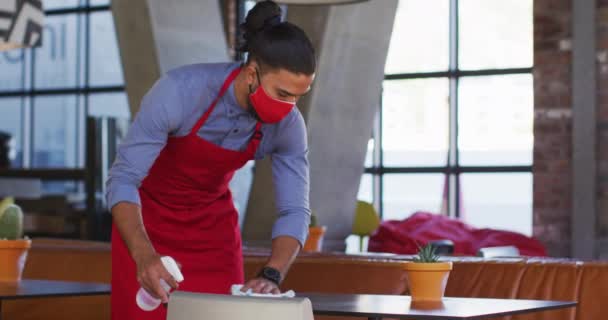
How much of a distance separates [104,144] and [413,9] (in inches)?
107

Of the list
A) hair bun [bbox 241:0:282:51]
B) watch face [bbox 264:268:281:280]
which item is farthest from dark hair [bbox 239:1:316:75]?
watch face [bbox 264:268:281:280]

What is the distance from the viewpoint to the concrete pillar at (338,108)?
586 centimetres

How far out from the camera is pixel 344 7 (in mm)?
5816

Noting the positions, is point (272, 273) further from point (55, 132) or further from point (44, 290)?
point (55, 132)

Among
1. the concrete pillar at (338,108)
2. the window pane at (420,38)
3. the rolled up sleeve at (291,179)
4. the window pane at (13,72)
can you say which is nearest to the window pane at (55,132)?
the window pane at (13,72)

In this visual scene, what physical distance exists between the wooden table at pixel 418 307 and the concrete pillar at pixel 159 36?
12.0 ft

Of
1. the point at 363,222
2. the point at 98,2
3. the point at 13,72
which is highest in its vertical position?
the point at 98,2

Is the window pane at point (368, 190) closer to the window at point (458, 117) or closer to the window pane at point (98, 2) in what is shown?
the window at point (458, 117)

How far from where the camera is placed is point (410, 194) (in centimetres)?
877

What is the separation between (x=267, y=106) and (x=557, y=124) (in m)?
5.81

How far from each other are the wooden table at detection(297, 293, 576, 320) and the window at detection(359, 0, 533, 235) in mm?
6172

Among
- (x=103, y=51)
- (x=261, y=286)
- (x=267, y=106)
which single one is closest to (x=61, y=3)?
(x=103, y=51)

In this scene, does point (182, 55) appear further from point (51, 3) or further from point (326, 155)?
point (51, 3)

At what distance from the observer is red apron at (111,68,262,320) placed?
230 cm
